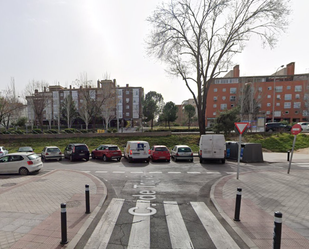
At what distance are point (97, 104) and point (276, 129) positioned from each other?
29568 millimetres

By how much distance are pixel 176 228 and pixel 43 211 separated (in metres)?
3.94

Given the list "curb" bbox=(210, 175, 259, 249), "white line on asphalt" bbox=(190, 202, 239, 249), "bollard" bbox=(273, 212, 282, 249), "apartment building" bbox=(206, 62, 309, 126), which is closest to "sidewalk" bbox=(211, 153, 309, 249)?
"curb" bbox=(210, 175, 259, 249)

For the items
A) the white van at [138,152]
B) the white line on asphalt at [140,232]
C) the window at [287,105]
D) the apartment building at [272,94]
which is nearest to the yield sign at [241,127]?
the white line on asphalt at [140,232]

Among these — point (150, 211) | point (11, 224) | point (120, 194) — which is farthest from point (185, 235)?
point (11, 224)

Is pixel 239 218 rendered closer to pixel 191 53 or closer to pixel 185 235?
pixel 185 235

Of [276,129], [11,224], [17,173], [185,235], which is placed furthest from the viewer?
[276,129]

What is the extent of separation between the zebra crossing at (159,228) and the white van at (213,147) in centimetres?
824

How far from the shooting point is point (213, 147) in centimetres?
1398

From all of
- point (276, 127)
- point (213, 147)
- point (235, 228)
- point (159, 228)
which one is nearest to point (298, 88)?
point (276, 127)

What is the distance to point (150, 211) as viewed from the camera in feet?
18.5

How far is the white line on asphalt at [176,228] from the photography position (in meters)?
3.97

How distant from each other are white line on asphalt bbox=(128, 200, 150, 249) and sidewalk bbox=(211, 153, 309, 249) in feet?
7.08

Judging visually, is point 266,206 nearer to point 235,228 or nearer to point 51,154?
point 235,228

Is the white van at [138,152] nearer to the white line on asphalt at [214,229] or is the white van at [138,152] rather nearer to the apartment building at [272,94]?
the white line on asphalt at [214,229]
